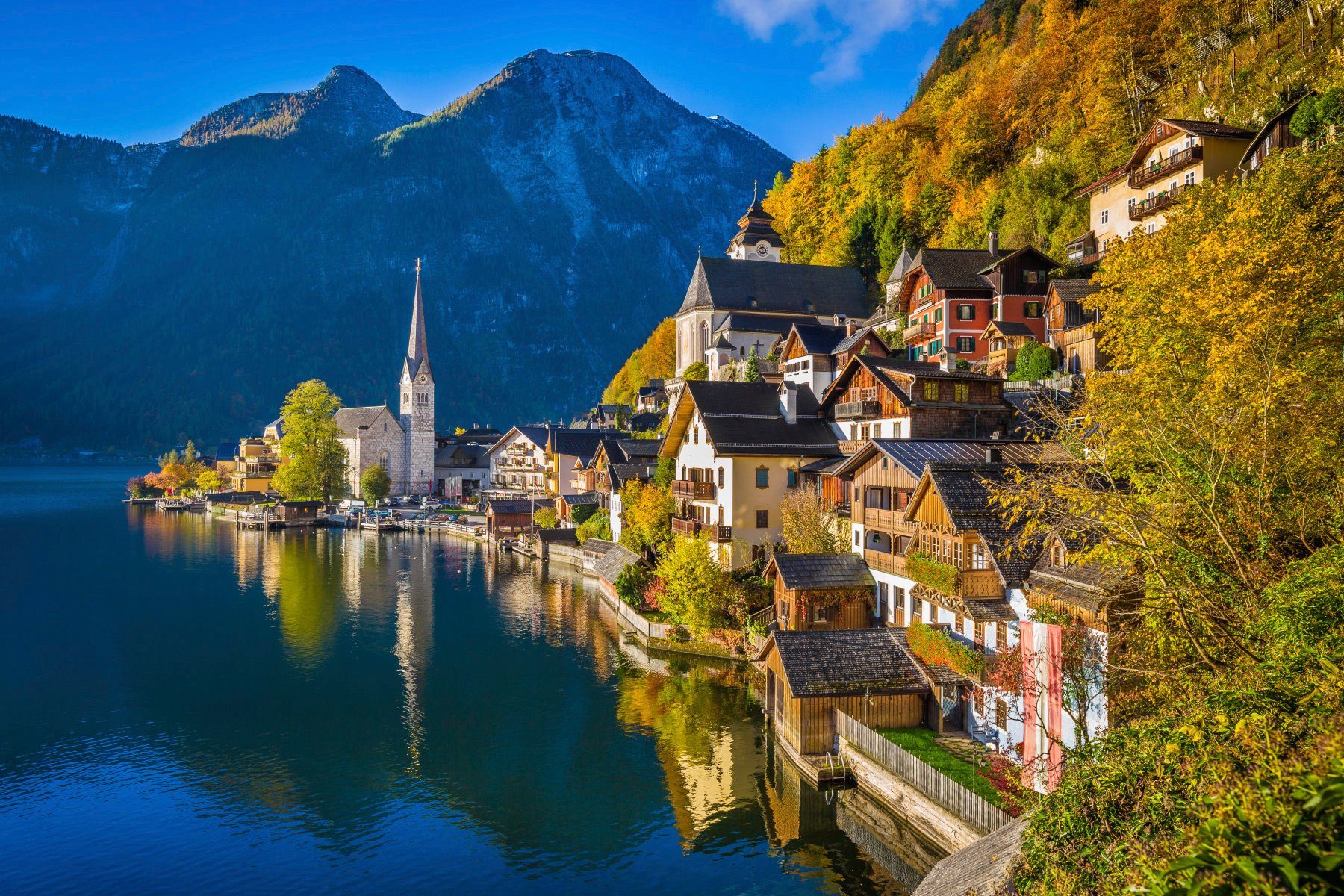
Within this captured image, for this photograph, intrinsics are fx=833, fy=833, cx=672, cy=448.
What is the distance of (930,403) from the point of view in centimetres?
3722

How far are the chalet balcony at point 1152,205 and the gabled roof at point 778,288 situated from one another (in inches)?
1319

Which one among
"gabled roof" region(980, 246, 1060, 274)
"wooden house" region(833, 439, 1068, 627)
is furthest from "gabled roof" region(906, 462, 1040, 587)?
"gabled roof" region(980, 246, 1060, 274)

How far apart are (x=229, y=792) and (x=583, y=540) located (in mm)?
46399

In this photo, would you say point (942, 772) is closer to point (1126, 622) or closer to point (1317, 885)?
point (1126, 622)

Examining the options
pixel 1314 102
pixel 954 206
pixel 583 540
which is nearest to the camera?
pixel 1314 102

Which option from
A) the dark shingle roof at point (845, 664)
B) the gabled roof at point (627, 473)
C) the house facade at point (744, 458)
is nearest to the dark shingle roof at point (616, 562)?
the house facade at point (744, 458)

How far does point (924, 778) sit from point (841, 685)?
4.82 m

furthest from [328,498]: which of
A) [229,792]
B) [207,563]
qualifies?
[229,792]

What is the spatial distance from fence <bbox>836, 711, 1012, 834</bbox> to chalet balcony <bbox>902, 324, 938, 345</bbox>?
39.0 meters

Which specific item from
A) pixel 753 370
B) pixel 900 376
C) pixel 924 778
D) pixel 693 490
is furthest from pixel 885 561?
pixel 753 370

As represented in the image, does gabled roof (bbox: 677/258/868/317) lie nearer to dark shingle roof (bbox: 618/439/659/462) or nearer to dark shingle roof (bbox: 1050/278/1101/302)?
dark shingle roof (bbox: 618/439/659/462)

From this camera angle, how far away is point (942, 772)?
21688 millimetres

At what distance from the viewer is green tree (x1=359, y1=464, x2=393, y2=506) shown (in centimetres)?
11619

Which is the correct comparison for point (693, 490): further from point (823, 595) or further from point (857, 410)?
point (823, 595)
